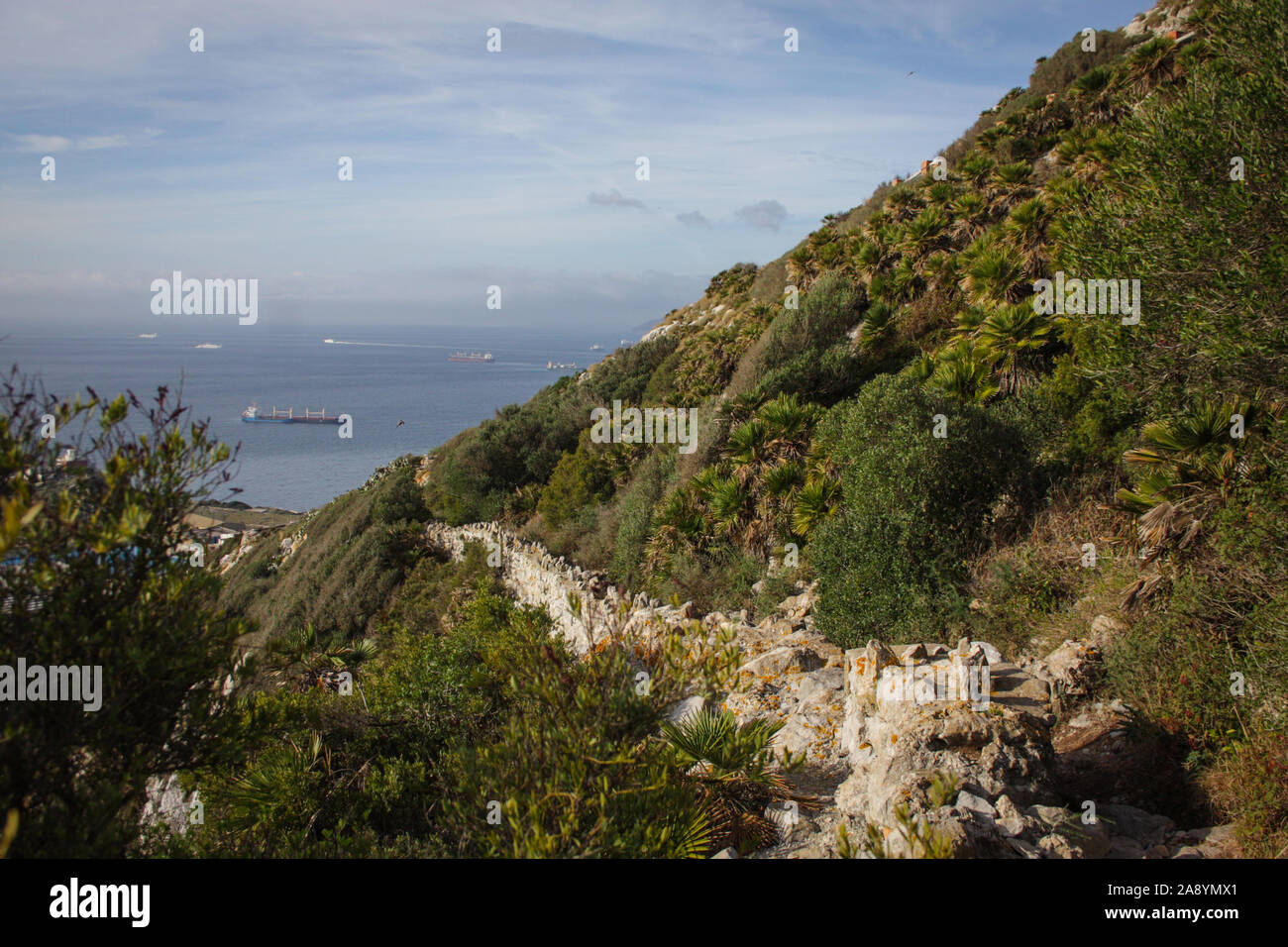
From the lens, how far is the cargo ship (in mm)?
58934

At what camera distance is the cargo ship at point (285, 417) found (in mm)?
58934

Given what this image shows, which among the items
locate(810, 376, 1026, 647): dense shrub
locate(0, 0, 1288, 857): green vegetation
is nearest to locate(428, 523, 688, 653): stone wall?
locate(0, 0, 1288, 857): green vegetation

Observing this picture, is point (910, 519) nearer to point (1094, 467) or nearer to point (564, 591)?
point (1094, 467)

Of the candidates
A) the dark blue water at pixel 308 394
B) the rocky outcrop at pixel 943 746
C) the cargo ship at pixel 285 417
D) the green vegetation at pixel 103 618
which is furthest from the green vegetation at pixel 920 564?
the cargo ship at pixel 285 417

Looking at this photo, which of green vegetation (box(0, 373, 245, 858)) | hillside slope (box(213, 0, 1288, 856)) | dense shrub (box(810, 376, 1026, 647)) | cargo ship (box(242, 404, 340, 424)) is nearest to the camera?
green vegetation (box(0, 373, 245, 858))

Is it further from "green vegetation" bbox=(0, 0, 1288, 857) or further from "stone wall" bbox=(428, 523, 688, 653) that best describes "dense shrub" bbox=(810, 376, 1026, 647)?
"stone wall" bbox=(428, 523, 688, 653)

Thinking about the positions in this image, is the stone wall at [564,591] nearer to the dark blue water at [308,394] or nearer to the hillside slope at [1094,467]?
the hillside slope at [1094,467]

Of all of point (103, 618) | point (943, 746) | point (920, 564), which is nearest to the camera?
point (103, 618)

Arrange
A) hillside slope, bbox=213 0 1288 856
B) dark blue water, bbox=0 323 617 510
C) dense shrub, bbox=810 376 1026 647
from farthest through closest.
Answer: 1. dark blue water, bbox=0 323 617 510
2. dense shrub, bbox=810 376 1026 647
3. hillside slope, bbox=213 0 1288 856

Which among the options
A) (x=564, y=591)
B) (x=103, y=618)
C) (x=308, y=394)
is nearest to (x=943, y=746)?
(x=103, y=618)

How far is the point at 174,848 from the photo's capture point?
396 centimetres

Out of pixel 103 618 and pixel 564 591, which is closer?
pixel 103 618

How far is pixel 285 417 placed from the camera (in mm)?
61312
